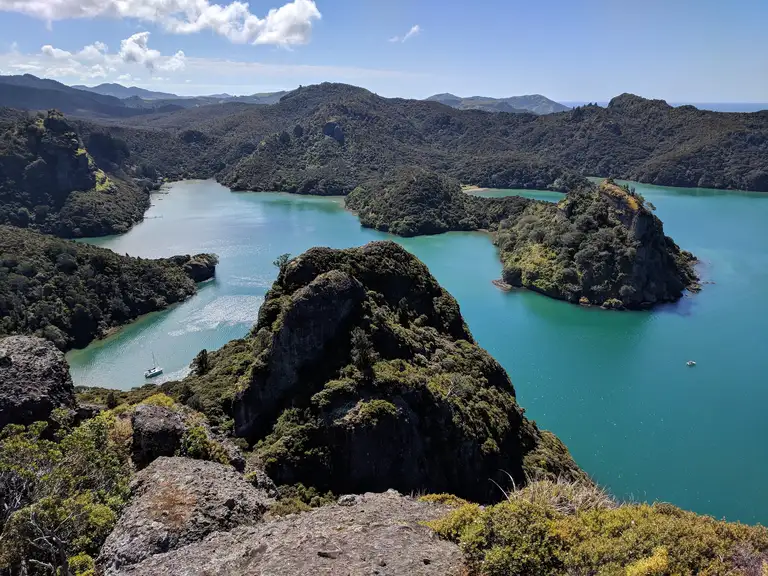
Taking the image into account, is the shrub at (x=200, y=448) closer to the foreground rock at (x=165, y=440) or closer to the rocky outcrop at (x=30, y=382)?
the foreground rock at (x=165, y=440)

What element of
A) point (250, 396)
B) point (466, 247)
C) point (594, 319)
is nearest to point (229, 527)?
point (250, 396)

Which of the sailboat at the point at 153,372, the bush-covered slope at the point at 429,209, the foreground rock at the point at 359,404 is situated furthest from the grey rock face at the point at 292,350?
the bush-covered slope at the point at 429,209

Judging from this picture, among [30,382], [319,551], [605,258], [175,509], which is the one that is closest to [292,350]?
[30,382]

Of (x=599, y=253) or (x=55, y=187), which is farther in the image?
(x=55, y=187)

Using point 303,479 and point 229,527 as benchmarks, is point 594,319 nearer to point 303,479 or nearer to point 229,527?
point 303,479

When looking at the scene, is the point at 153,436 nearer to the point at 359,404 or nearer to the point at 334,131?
the point at 359,404
